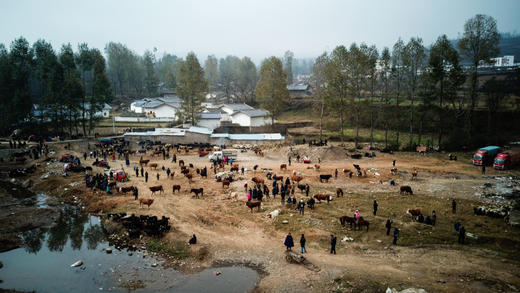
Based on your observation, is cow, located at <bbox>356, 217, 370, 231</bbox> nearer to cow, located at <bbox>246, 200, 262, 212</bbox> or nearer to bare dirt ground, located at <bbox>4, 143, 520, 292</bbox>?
bare dirt ground, located at <bbox>4, 143, 520, 292</bbox>

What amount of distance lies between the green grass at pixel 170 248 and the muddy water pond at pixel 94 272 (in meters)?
0.77

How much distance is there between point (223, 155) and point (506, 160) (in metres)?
33.7

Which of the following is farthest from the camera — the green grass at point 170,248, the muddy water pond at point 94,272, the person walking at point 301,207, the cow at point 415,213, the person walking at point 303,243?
the person walking at point 301,207

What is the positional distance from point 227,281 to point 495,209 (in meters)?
20.5

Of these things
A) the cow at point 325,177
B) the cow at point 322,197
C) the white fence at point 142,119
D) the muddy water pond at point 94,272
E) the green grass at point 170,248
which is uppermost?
the white fence at point 142,119

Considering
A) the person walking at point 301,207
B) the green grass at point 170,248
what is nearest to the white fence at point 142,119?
A: the green grass at point 170,248

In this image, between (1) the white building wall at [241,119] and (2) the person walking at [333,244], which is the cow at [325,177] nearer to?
(2) the person walking at [333,244]

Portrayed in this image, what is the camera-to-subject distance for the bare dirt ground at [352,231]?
1564cm

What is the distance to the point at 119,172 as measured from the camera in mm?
33594

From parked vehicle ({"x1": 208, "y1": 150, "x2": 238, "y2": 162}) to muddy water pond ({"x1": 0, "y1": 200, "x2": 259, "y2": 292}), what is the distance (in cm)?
2042

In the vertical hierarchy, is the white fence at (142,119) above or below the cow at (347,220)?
above

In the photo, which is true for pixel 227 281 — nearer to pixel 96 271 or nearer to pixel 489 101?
pixel 96 271

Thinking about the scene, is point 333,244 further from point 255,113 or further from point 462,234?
point 255,113

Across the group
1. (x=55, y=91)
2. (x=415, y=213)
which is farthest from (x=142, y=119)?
(x=415, y=213)
